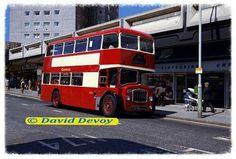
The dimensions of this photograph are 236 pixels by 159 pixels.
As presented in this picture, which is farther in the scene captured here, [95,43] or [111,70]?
[95,43]

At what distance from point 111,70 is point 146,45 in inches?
Result: 92.3

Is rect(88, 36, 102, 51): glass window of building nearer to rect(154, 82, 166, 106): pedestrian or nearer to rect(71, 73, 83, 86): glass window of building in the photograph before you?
rect(71, 73, 83, 86): glass window of building

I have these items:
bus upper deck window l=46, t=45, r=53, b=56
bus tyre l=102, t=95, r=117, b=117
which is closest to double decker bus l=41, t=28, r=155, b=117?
bus tyre l=102, t=95, r=117, b=117

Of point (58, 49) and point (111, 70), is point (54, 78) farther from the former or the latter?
point (111, 70)

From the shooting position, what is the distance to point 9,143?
8.59 metres

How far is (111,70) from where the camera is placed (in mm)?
15297

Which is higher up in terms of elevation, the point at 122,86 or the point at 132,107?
the point at 122,86

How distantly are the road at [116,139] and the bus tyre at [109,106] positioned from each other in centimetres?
220

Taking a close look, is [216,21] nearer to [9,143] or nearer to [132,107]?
[132,107]

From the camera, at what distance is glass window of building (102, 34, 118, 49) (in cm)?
1519

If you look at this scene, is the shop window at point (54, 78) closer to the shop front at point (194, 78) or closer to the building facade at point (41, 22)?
the shop front at point (194, 78)

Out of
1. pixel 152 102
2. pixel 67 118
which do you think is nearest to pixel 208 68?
pixel 152 102

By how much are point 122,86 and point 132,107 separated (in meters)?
1.09

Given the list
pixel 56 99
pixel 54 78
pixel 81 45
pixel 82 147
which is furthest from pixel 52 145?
pixel 54 78
